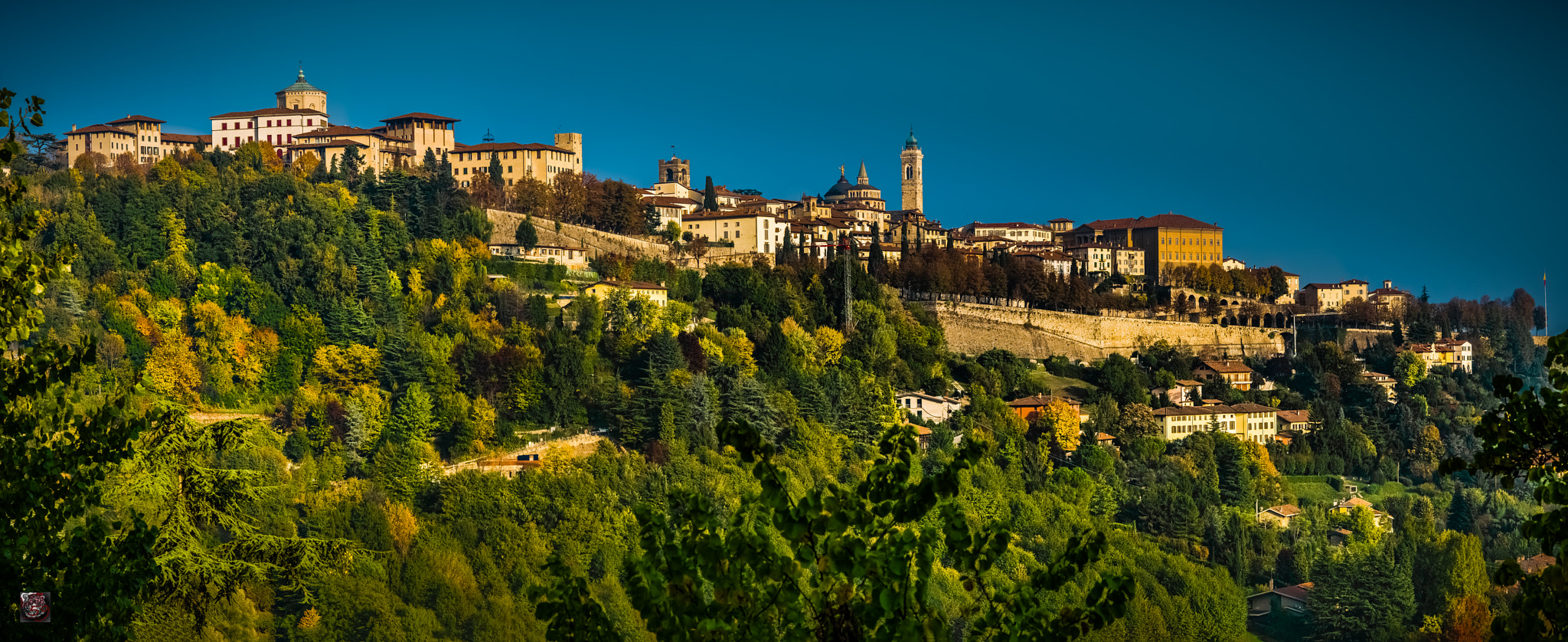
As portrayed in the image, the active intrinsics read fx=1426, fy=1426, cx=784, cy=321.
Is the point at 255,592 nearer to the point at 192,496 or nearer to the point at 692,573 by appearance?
the point at 192,496

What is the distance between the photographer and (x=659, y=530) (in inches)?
214

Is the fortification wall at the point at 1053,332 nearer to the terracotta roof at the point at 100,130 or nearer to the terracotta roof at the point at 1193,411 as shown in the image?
the terracotta roof at the point at 1193,411

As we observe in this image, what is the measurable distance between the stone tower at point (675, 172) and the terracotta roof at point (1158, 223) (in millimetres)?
21304

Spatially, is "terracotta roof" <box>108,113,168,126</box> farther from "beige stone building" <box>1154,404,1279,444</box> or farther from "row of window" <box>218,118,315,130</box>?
"beige stone building" <box>1154,404,1279,444</box>

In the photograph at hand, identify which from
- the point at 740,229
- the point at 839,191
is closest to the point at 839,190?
the point at 839,191

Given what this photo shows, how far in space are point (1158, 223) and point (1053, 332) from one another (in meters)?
18.6

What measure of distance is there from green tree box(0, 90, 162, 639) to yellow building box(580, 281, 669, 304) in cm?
3779

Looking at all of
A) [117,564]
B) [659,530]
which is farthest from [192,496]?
[659,530]

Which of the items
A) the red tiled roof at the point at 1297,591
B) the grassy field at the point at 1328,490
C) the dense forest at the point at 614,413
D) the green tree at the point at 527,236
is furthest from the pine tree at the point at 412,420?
the grassy field at the point at 1328,490

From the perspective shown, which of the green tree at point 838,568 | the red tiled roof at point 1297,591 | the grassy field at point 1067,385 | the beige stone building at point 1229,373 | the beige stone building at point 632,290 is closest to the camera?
the green tree at point 838,568

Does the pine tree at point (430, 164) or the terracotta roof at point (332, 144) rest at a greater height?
the terracotta roof at point (332, 144)

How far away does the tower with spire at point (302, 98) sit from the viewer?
60.8m

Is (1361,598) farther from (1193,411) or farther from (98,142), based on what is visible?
(98,142)

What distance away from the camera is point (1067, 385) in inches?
1978
